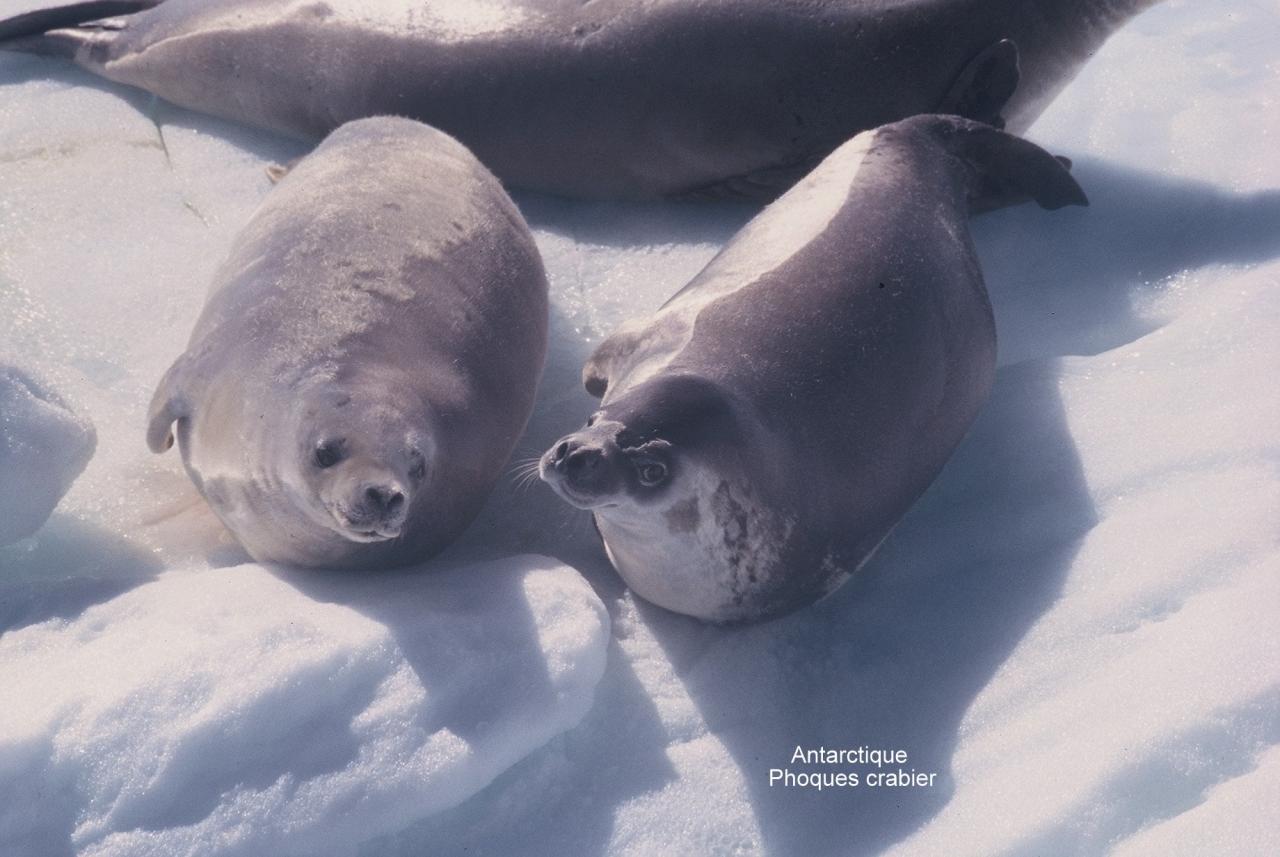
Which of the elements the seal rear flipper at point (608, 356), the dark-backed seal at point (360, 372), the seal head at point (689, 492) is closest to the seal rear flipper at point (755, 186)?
the dark-backed seal at point (360, 372)

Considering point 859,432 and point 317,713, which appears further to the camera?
point 859,432

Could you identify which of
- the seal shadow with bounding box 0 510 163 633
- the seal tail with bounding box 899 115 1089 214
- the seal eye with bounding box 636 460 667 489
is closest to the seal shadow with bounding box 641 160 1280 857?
the seal tail with bounding box 899 115 1089 214

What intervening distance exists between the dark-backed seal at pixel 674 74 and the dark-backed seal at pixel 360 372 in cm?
77

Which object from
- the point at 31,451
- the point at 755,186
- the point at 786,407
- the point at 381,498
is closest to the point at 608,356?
the point at 786,407

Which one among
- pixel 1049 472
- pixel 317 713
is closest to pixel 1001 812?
pixel 1049 472

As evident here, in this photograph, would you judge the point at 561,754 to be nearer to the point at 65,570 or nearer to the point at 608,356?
the point at 608,356

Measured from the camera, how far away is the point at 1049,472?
10.3 ft

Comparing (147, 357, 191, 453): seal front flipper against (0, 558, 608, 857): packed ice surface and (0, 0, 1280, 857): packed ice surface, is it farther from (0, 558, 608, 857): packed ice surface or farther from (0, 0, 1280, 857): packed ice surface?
(0, 558, 608, 857): packed ice surface

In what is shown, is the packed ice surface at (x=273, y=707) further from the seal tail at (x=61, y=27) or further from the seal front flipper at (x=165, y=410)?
the seal tail at (x=61, y=27)

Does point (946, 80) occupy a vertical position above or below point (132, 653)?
above

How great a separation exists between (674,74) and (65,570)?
238cm

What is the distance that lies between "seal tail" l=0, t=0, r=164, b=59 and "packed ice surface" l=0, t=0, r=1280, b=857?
3.22 ft

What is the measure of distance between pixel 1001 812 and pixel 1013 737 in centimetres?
24

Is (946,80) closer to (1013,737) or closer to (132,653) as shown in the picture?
(1013,737)
